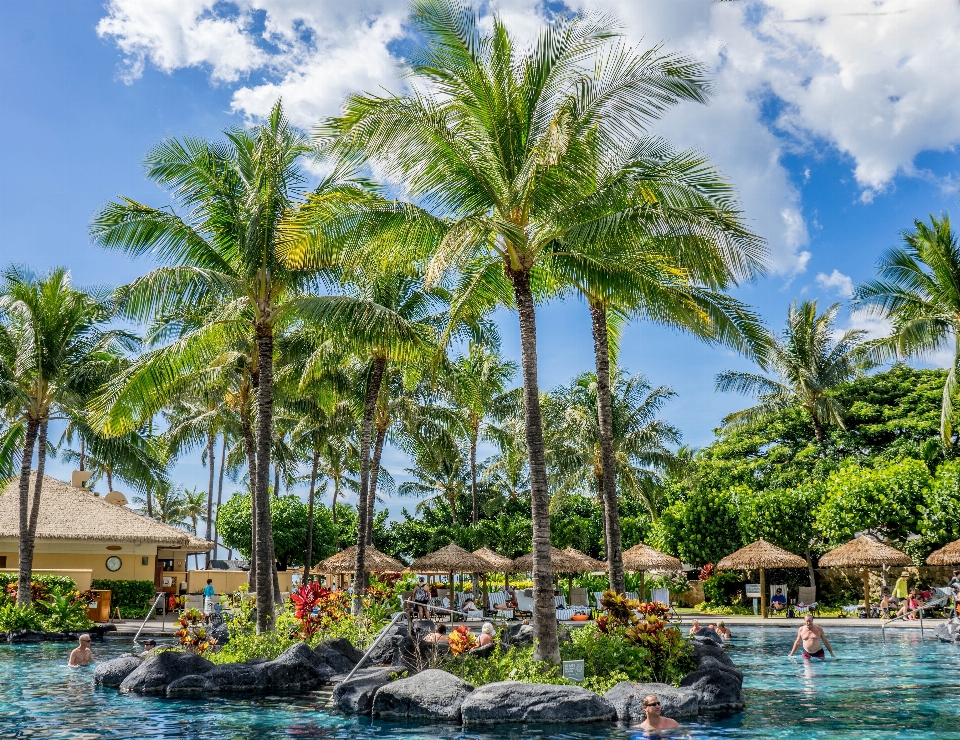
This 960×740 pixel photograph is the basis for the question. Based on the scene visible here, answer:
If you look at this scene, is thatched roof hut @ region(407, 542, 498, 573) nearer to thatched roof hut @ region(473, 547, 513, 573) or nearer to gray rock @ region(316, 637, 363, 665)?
thatched roof hut @ region(473, 547, 513, 573)

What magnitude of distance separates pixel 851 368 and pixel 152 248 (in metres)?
28.6

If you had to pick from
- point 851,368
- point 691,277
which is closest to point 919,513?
point 851,368

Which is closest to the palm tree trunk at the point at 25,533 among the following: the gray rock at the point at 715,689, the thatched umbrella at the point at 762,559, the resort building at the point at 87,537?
the resort building at the point at 87,537

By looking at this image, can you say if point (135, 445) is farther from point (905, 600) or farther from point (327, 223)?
point (905, 600)

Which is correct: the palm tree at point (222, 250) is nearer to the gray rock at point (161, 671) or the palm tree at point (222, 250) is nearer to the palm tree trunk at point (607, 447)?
the gray rock at point (161, 671)

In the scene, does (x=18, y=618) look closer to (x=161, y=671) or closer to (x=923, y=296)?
(x=161, y=671)

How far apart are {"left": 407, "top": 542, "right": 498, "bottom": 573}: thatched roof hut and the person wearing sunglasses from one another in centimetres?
1842

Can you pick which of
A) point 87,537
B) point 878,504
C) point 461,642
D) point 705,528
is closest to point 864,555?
point 878,504

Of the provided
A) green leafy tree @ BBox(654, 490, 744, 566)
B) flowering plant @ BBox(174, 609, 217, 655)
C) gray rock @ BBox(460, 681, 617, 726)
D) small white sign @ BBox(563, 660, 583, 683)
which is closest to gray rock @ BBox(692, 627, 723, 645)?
small white sign @ BBox(563, 660, 583, 683)

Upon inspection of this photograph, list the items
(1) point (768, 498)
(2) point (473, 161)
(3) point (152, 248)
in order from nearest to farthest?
1. (2) point (473, 161)
2. (3) point (152, 248)
3. (1) point (768, 498)

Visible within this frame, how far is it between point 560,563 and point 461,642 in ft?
50.4

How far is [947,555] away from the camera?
2641 centimetres

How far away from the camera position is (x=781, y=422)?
1609 inches

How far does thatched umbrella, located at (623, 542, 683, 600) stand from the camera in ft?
98.7
